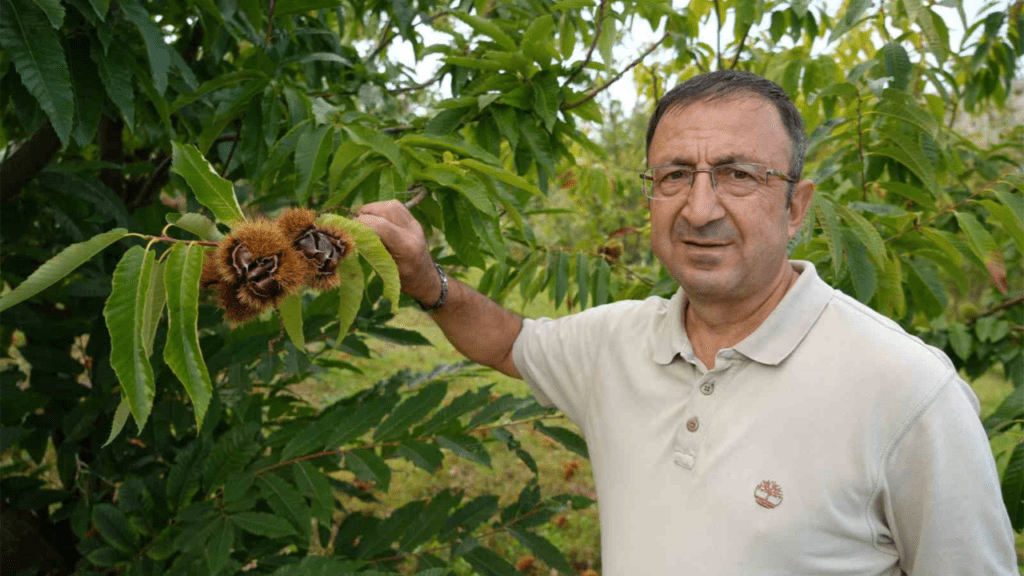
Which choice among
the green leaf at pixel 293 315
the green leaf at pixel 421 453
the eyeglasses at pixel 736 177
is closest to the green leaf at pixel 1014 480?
the eyeglasses at pixel 736 177

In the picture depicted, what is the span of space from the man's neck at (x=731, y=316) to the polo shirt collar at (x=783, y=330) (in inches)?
1.4

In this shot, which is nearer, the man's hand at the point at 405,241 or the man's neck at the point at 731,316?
the man's hand at the point at 405,241

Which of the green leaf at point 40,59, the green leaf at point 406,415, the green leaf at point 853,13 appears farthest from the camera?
the green leaf at point 406,415

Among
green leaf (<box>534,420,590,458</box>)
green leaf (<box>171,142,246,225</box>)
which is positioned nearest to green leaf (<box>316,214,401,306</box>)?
green leaf (<box>171,142,246,225</box>)

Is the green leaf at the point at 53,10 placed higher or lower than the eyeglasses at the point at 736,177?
higher

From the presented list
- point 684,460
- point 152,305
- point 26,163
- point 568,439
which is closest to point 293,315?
point 152,305

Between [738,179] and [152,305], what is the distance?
3.40ft

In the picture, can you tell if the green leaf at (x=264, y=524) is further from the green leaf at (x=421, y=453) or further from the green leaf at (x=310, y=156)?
the green leaf at (x=310, y=156)

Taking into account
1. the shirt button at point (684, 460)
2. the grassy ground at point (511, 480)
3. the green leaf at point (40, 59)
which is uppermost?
the green leaf at point (40, 59)

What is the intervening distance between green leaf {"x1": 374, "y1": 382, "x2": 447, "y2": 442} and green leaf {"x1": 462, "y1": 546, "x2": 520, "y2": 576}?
406mm

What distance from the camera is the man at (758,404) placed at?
1.23 m

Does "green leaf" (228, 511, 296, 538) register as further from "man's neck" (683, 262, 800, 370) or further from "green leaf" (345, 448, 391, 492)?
"man's neck" (683, 262, 800, 370)

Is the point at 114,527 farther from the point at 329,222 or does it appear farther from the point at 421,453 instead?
the point at 329,222

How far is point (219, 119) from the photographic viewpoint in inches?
65.5
